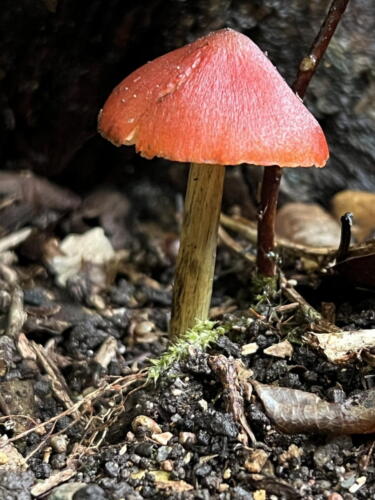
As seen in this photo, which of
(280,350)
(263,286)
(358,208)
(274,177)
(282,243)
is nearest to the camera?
(280,350)

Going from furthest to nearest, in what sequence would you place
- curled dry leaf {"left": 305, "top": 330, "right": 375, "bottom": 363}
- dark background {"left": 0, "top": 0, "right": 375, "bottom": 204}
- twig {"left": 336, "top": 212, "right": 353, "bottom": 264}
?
dark background {"left": 0, "top": 0, "right": 375, "bottom": 204} < twig {"left": 336, "top": 212, "right": 353, "bottom": 264} < curled dry leaf {"left": 305, "top": 330, "right": 375, "bottom": 363}

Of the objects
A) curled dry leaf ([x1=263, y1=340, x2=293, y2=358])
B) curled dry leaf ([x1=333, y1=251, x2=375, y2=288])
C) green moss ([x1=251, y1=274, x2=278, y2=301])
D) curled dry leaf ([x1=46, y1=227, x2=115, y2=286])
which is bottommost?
curled dry leaf ([x1=46, y1=227, x2=115, y2=286])

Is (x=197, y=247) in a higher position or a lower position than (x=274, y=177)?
lower

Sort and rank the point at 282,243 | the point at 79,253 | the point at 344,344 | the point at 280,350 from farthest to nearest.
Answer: the point at 79,253 → the point at 282,243 → the point at 280,350 → the point at 344,344

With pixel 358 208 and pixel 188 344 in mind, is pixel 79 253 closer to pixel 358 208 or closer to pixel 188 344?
pixel 188 344

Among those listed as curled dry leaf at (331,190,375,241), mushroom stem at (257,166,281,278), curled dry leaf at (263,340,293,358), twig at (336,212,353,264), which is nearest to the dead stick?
mushroom stem at (257,166,281,278)

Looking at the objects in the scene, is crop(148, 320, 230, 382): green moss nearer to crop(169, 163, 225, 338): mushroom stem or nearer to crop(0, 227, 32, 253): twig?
crop(169, 163, 225, 338): mushroom stem

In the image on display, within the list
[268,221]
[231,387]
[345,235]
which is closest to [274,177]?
[268,221]
